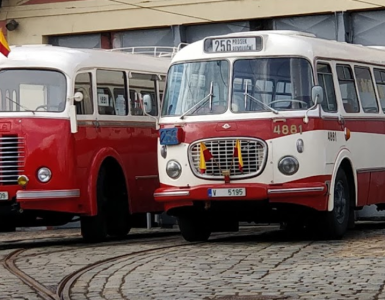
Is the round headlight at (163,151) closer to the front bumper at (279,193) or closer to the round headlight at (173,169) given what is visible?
the round headlight at (173,169)

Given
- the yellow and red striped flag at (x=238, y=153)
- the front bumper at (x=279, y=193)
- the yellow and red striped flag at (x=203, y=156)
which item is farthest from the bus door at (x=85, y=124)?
the yellow and red striped flag at (x=238, y=153)

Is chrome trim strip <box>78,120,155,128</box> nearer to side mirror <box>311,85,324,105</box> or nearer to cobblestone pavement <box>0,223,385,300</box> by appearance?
cobblestone pavement <box>0,223,385,300</box>

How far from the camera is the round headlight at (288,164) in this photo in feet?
54.4

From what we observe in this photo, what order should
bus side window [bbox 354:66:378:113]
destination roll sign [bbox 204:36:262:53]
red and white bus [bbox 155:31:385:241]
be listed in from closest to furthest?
red and white bus [bbox 155:31:385:241], destination roll sign [bbox 204:36:262:53], bus side window [bbox 354:66:378:113]

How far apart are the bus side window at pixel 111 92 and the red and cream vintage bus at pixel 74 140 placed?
0.01 meters

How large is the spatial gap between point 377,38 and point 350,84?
728cm

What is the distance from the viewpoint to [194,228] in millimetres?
18016

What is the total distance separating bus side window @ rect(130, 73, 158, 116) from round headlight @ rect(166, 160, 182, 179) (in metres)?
2.93

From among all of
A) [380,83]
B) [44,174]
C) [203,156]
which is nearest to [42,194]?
[44,174]

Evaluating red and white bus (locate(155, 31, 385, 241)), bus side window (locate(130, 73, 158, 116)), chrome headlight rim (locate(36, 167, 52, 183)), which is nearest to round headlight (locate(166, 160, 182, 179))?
red and white bus (locate(155, 31, 385, 241))

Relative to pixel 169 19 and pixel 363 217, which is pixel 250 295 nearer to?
pixel 363 217

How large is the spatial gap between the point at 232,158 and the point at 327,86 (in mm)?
1801

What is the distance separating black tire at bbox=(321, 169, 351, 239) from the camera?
17109mm

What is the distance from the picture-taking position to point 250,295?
1138cm
